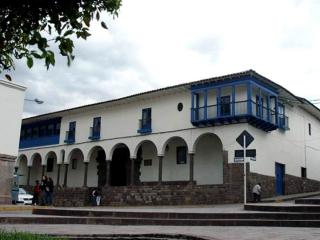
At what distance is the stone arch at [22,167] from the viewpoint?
37.3 meters

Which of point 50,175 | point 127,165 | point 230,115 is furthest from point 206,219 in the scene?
point 50,175

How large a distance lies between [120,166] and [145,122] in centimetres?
437

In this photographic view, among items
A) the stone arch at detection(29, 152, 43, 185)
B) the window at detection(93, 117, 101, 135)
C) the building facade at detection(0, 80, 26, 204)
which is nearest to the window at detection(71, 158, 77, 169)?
the window at detection(93, 117, 101, 135)

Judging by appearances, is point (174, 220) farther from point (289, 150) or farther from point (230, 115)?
point (289, 150)

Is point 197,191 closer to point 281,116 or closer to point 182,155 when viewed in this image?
point 182,155

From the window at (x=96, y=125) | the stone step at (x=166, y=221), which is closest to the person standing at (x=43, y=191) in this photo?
the window at (x=96, y=125)

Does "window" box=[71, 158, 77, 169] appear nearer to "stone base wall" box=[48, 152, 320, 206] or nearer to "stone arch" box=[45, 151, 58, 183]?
"stone arch" box=[45, 151, 58, 183]

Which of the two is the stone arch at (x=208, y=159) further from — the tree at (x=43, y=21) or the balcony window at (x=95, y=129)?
the tree at (x=43, y=21)

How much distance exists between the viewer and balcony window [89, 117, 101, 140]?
30875mm

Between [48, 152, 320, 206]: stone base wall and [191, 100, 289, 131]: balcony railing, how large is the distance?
2059 millimetres

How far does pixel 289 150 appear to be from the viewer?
1052 inches

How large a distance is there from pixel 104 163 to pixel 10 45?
27.6m

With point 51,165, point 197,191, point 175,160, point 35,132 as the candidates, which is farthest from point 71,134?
point 197,191

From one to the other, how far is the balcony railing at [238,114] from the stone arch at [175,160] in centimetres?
229
